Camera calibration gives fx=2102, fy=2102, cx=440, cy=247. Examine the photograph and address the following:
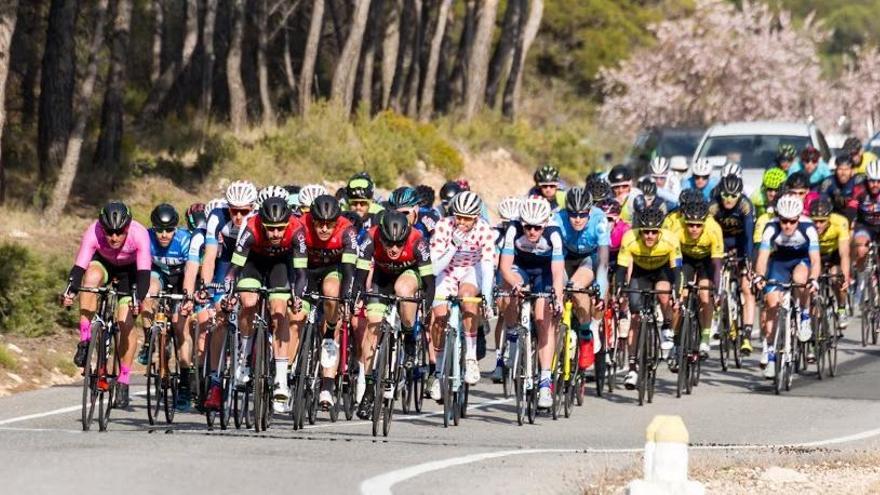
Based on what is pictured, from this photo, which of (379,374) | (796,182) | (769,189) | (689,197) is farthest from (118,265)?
(769,189)

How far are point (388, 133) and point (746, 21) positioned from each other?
20095 millimetres

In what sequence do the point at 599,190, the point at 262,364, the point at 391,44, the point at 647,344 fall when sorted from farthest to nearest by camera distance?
the point at 391,44 < the point at 599,190 < the point at 647,344 < the point at 262,364

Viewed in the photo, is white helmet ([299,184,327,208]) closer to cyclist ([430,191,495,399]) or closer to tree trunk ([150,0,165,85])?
cyclist ([430,191,495,399])

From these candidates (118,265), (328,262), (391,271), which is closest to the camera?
(328,262)

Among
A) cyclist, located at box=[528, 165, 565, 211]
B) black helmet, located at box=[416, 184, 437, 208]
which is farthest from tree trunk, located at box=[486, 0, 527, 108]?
black helmet, located at box=[416, 184, 437, 208]

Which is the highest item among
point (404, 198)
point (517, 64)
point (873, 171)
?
point (517, 64)

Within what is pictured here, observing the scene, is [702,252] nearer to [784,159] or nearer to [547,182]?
[547,182]

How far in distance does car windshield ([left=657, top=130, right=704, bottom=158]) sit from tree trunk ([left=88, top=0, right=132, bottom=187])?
865cm

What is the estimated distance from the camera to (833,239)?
22516mm

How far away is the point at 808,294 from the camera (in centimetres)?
2053

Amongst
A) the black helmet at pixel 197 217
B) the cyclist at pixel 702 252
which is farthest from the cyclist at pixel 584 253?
the black helmet at pixel 197 217

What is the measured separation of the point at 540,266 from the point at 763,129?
1474cm

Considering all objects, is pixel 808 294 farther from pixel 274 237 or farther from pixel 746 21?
pixel 746 21

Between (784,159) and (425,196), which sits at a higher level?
(784,159)
